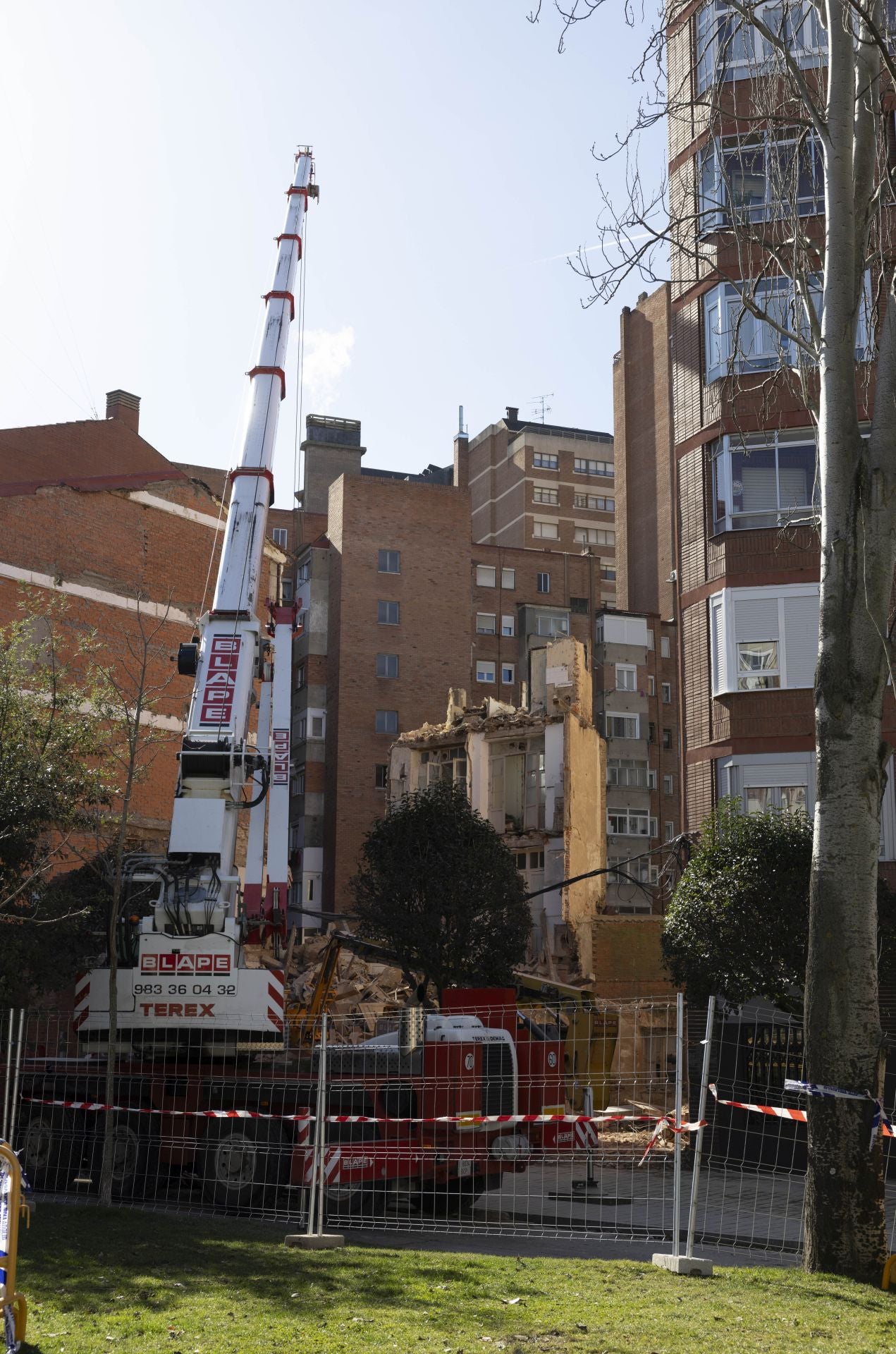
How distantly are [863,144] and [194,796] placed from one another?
9.50 m

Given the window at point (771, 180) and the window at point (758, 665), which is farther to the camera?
the window at point (758, 665)

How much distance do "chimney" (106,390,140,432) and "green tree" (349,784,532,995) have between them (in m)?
20.9

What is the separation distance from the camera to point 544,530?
69000 millimetres

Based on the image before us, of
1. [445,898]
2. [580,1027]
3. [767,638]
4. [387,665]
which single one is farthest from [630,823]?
[580,1027]

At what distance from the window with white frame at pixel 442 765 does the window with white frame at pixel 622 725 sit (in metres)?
Result: 13.1

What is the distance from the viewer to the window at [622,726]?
53969 mm

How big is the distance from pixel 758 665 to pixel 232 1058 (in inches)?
458

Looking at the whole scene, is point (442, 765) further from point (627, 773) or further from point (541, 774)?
point (627, 773)

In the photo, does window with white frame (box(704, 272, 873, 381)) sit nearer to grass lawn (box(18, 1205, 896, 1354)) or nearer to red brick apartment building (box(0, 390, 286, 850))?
red brick apartment building (box(0, 390, 286, 850))

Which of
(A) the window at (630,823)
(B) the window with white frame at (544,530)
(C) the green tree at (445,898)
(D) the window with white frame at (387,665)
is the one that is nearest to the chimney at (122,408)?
(D) the window with white frame at (387,665)

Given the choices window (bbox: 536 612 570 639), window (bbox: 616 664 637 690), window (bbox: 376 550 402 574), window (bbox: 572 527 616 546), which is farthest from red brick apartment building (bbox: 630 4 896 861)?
window (bbox: 572 527 616 546)

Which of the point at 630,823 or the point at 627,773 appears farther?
the point at 627,773

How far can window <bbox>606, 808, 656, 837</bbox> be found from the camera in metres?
52.9

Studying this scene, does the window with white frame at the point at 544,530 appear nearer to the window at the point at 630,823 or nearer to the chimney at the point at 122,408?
the window at the point at 630,823
